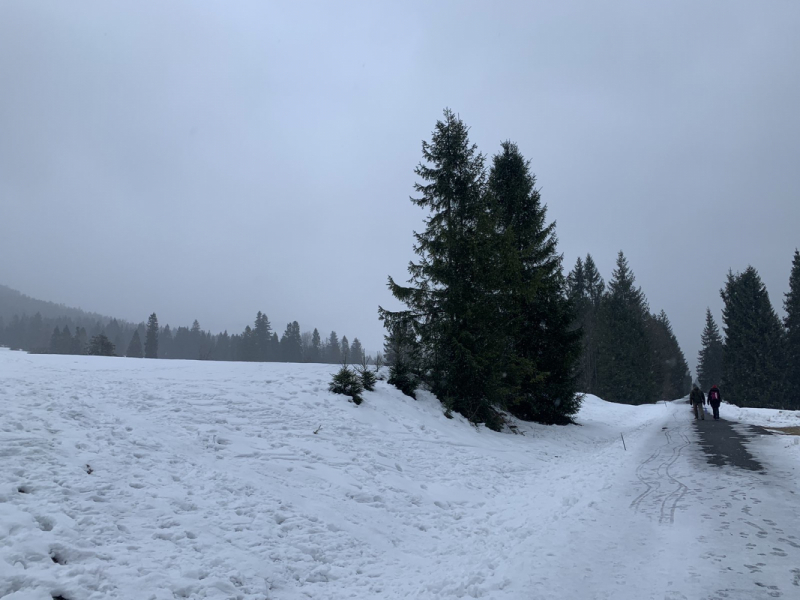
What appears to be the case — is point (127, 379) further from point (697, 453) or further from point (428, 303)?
point (697, 453)

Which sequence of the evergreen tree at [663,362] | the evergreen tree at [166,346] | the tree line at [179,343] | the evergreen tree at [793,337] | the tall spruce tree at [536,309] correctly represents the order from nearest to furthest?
the tall spruce tree at [536,309], the evergreen tree at [793,337], the evergreen tree at [663,362], the tree line at [179,343], the evergreen tree at [166,346]

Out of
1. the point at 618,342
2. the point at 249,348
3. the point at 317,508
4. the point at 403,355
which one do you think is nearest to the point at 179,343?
the point at 249,348

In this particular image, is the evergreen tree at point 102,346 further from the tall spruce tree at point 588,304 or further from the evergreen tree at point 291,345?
the tall spruce tree at point 588,304

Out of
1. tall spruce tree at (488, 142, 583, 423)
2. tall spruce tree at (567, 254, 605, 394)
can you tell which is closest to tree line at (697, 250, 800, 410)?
tall spruce tree at (567, 254, 605, 394)

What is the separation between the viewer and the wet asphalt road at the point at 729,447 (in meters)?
10.3

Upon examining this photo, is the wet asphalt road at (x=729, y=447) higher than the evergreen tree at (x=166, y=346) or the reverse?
the reverse

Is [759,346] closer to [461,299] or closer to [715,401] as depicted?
[715,401]

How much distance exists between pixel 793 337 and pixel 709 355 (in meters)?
45.3

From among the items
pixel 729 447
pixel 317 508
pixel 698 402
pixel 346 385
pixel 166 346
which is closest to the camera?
pixel 317 508

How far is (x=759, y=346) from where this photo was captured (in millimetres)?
46969

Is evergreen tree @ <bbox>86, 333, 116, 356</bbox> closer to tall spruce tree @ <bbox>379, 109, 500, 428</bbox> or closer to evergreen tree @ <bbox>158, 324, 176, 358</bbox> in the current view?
tall spruce tree @ <bbox>379, 109, 500, 428</bbox>

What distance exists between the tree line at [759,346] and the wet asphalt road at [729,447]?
127 ft

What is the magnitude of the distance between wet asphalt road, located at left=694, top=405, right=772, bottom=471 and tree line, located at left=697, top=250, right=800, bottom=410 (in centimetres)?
3863

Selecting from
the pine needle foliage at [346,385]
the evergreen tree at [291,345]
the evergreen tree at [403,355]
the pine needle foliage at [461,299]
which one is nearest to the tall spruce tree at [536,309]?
the pine needle foliage at [461,299]
